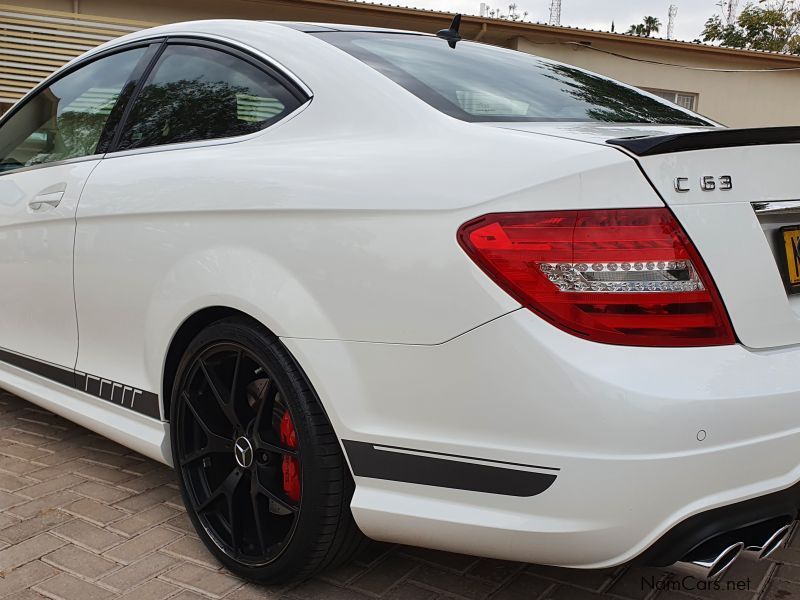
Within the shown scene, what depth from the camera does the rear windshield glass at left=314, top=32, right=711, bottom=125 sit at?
6.93 feet

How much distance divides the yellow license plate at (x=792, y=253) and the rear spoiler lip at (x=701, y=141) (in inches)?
7.8

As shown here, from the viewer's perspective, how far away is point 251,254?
6.72ft

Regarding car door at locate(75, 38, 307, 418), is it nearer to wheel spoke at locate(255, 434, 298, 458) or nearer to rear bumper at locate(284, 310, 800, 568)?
wheel spoke at locate(255, 434, 298, 458)

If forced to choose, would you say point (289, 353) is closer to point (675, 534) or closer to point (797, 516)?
point (675, 534)

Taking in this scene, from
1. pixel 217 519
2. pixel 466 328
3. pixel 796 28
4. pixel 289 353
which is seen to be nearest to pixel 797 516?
pixel 466 328

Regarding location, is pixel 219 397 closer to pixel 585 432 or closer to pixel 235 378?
pixel 235 378

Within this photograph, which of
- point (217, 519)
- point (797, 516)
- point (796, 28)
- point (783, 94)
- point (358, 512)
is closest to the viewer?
point (797, 516)

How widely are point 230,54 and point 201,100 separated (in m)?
0.17

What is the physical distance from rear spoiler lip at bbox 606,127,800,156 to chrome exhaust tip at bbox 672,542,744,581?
823mm

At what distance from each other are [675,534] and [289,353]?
0.98 metres

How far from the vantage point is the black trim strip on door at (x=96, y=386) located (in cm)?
252

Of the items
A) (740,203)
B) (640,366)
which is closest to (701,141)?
→ (740,203)

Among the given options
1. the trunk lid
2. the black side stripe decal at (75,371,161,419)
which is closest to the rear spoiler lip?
the trunk lid

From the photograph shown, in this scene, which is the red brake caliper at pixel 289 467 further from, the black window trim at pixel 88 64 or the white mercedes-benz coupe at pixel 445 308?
the black window trim at pixel 88 64
